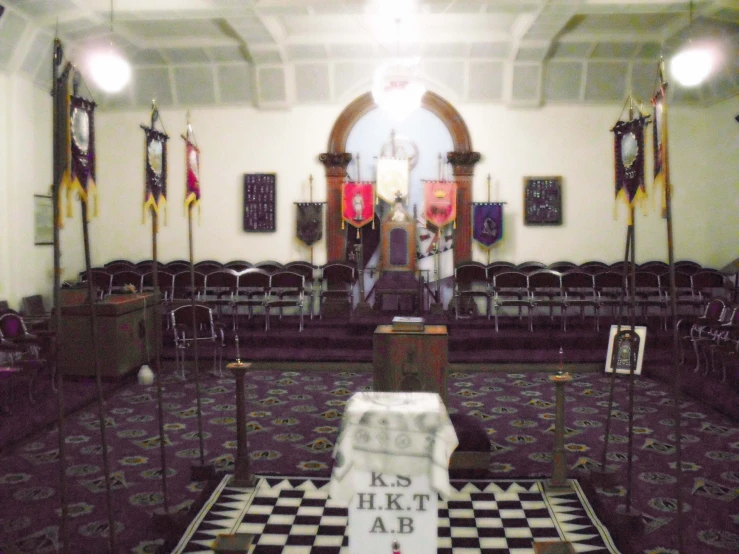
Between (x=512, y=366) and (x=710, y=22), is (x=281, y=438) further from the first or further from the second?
(x=710, y=22)

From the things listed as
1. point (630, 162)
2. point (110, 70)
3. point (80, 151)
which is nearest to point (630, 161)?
point (630, 162)

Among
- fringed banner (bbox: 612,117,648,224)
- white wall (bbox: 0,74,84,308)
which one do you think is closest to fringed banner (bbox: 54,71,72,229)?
fringed banner (bbox: 612,117,648,224)

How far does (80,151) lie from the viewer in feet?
10.5

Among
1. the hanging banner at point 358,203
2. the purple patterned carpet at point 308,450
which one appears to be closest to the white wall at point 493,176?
the hanging banner at point 358,203

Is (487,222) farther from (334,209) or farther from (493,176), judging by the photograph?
(334,209)

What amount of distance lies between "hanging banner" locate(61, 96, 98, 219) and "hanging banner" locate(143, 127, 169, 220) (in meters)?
0.96

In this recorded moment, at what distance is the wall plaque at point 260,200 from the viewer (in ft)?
37.7

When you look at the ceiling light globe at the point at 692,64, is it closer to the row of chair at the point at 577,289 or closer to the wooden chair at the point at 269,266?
the row of chair at the point at 577,289

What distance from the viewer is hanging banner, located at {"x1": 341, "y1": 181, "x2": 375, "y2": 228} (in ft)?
36.3

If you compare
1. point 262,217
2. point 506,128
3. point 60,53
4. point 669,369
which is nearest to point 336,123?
point 262,217

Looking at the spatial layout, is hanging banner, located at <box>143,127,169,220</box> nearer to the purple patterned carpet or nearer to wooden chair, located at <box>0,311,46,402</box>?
the purple patterned carpet

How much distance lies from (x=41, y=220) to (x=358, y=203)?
16.7 ft

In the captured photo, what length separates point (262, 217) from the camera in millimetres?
11516

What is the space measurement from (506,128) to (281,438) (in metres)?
7.89
